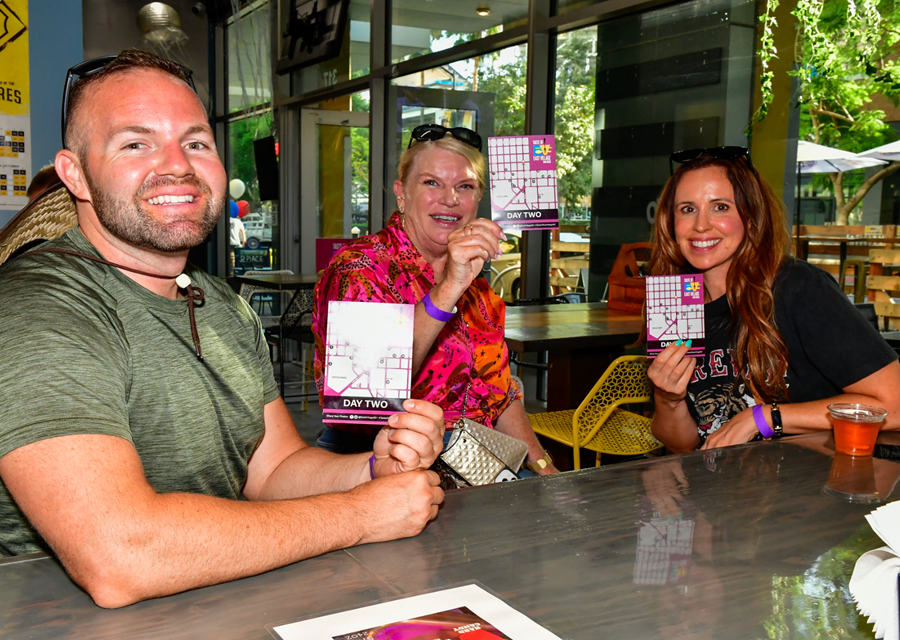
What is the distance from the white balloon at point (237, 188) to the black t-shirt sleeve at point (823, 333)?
8706mm

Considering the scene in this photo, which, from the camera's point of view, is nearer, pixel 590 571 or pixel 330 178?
pixel 590 571

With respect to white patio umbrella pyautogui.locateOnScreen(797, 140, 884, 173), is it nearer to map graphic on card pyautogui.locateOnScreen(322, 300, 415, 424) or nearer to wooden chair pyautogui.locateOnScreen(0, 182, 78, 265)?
map graphic on card pyautogui.locateOnScreen(322, 300, 415, 424)

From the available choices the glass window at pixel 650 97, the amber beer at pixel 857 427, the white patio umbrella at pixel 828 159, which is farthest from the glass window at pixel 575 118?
the amber beer at pixel 857 427

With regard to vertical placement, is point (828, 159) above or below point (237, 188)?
below

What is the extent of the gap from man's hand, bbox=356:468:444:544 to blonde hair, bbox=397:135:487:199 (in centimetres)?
136

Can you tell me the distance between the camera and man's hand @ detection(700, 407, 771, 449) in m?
1.91

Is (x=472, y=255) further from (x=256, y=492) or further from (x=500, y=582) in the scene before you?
(x=500, y=582)

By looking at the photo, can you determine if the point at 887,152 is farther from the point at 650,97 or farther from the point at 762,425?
the point at 762,425

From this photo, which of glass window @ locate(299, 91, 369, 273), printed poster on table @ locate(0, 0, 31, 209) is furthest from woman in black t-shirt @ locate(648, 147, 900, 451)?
glass window @ locate(299, 91, 369, 273)

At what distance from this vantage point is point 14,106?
363 cm

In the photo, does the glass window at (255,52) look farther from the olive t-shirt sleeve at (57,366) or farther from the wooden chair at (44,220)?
the olive t-shirt sleeve at (57,366)

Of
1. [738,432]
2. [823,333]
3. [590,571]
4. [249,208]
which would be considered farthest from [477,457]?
[249,208]

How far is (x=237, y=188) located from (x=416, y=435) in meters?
9.19

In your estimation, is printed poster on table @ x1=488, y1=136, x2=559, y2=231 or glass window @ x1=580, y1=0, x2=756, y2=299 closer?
printed poster on table @ x1=488, y1=136, x2=559, y2=231
